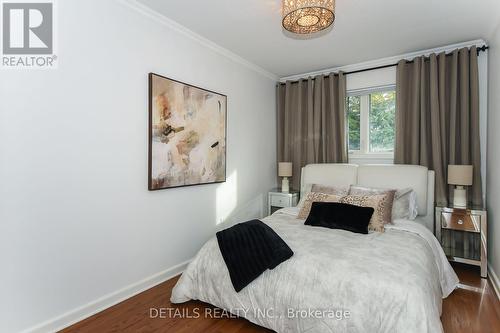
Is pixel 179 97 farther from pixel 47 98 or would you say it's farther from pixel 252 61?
pixel 252 61

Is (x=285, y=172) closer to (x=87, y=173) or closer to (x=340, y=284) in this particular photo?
(x=340, y=284)

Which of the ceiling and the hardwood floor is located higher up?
the ceiling

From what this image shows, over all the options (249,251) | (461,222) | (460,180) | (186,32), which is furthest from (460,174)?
(186,32)

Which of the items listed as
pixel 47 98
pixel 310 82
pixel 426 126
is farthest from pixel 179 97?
pixel 426 126

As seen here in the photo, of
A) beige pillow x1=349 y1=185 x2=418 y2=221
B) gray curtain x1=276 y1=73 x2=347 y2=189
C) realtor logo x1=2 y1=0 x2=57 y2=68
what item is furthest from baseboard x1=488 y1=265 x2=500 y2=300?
realtor logo x1=2 y1=0 x2=57 y2=68

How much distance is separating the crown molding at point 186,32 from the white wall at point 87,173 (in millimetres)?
48

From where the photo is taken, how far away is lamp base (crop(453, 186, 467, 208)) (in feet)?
9.89

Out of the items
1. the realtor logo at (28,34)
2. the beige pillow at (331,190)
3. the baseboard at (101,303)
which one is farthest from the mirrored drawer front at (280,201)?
the realtor logo at (28,34)

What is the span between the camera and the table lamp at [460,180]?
9.62ft

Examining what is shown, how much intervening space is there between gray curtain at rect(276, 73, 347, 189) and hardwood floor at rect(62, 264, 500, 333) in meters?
2.13

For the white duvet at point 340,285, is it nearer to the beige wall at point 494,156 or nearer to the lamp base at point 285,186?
the beige wall at point 494,156

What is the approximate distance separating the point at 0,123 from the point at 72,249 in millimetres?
975

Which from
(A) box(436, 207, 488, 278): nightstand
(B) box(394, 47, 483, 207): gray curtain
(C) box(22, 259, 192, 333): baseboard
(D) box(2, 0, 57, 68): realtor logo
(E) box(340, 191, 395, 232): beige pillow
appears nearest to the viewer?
(D) box(2, 0, 57, 68): realtor logo

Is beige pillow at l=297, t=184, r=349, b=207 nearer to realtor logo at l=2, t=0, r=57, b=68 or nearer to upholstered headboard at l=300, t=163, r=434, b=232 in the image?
upholstered headboard at l=300, t=163, r=434, b=232
